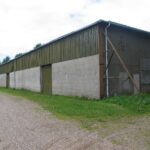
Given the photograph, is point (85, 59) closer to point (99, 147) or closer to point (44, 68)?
point (44, 68)

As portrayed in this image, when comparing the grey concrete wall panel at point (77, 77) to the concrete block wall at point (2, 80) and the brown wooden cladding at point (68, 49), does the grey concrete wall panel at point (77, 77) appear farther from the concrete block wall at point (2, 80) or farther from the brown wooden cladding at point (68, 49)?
the concrete block wall at point (2, 80)

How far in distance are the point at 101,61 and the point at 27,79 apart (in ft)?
57.2

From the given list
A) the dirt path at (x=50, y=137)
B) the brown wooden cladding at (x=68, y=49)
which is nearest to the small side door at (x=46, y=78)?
the brown wooden cladding at (x=68, y=49)

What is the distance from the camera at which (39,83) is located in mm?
26875

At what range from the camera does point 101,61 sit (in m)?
16.0

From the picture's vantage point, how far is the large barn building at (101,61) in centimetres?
1616

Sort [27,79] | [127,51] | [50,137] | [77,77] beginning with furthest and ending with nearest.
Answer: [27,79]
[77,77]
[127,51]
[50,137]

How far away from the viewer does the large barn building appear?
53.0 feet

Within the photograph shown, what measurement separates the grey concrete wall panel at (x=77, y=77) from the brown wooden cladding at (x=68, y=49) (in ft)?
1.65

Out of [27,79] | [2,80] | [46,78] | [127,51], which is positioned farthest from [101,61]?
[2,80]

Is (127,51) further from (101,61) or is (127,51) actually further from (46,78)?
(46,78)

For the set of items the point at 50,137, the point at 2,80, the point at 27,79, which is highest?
the point at 27,79

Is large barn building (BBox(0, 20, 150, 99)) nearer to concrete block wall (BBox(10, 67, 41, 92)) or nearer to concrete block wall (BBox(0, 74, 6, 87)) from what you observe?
concrete block wall (BBox(10, 67, 41, 92))

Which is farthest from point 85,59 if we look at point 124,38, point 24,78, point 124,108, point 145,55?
point 24,78
